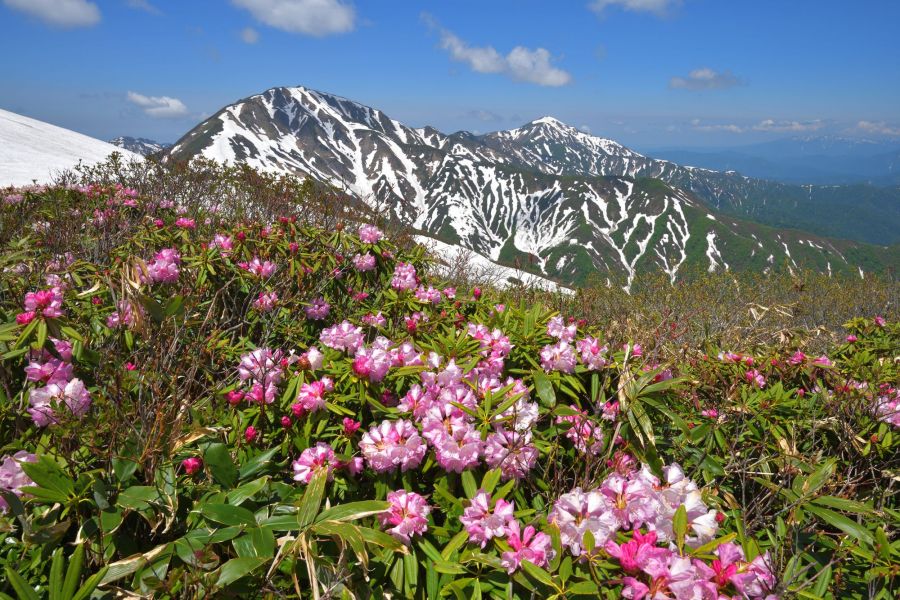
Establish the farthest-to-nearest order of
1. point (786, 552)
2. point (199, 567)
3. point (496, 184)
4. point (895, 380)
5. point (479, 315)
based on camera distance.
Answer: point (496, 184), point (479, 315), point (895, 380), point (786, 552), point (199, 567)

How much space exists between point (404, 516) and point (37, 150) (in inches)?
1711

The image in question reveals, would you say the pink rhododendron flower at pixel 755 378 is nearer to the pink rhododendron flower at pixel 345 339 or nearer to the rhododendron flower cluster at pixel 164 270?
the pink rhododendron flower at pixel 345 339

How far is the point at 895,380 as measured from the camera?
318cm

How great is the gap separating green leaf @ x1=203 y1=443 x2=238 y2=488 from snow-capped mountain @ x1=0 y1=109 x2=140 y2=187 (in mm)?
28620

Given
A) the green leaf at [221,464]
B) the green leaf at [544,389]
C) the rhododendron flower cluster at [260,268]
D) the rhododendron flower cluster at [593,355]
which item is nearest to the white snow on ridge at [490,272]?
the rhododendron flower cluster at [260,268]

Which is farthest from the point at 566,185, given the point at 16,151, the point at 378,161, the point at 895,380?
the point at 895,380

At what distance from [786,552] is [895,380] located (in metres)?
2.15

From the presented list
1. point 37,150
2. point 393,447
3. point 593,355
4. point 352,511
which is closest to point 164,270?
point 393,447

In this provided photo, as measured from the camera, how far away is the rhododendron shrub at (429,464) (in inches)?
60.1

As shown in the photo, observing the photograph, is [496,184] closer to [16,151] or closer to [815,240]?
[815,240]

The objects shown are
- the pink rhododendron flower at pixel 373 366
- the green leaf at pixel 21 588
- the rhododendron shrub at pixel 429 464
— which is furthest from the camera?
the pink rhododendron flower at pixel 373 366

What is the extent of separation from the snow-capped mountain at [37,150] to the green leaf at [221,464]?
28620mm

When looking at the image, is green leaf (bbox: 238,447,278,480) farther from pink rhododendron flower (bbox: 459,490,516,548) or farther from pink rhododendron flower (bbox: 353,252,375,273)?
pink rhododendron flower (bbox: 353,252,375,273)

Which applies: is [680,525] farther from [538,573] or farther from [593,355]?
[593,355]
